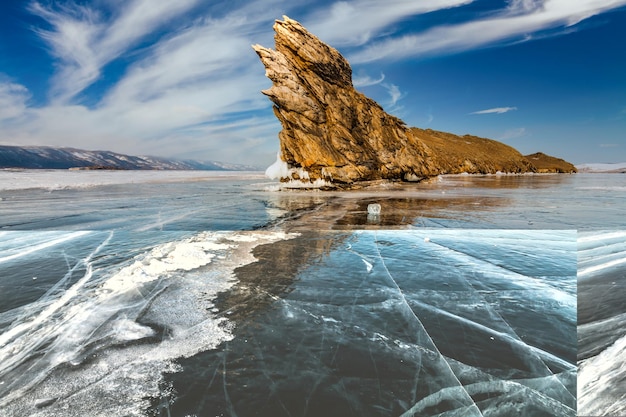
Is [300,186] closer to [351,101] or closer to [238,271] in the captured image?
[351,101]

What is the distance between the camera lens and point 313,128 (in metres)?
28.8

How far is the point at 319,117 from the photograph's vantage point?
29109 millimetres

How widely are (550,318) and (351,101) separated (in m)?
31.0

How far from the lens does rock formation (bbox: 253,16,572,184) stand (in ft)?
92.6

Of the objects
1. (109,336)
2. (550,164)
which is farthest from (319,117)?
(550,164)

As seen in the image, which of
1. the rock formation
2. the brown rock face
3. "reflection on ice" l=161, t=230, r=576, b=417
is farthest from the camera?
the brown rock face

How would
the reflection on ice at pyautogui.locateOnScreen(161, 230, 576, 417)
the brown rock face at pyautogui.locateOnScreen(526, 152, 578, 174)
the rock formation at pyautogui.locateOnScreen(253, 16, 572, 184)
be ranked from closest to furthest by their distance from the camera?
the reflection on ice at pyautogui.locateOnScreen(161, 230, 576, 417)
the rock formation at pyautogui.locateOnScreen(253, 16, 572, 184)
the brown rock face at pyautogui.locateOnScreen(526, 152, 578, 174)

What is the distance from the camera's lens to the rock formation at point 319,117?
92.6 ft

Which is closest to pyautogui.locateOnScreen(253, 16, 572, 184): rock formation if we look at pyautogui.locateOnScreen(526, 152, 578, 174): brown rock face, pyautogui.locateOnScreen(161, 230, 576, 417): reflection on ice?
pyautogui.locateOnScreen(161, 230, 576, 417): reflection on ice

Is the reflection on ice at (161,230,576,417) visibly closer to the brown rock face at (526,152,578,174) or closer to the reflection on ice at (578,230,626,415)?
the reflection on ice at (578,230,626,415)

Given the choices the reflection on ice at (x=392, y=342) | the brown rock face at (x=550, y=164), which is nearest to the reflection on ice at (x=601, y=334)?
the reflection on ice at (x=392, y=342)

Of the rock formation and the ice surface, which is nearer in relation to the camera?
the ice surface

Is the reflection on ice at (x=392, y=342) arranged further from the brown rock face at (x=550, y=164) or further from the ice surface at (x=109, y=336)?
the brown rock face at (x=550, y=164)

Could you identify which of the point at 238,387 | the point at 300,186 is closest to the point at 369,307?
the point at 238,387
